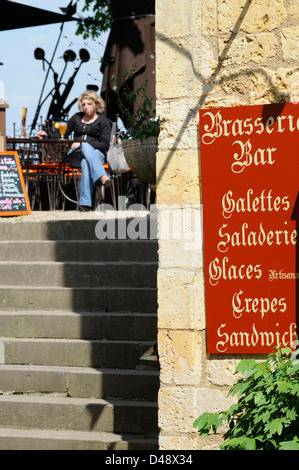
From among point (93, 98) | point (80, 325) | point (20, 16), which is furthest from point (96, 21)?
point (80, 325)

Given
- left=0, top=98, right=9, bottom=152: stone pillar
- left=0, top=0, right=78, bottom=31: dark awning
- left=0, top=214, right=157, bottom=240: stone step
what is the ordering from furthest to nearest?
left=0, top=0, right=78, bottom=31: dark awning
left=0, top=98, right=9, bottom=152: stone pillar
left=0, top=214, right=157, bottom=240: stone step

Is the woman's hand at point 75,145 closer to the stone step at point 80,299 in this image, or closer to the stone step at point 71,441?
the stone step at point 80,299

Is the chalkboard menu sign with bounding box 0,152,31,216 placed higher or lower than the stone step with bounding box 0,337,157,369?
higher

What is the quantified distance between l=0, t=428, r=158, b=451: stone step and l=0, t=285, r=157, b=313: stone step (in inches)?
45.3

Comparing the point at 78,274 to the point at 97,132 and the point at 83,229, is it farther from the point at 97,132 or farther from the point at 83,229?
the point at 97,132

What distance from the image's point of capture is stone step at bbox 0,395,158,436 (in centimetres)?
520

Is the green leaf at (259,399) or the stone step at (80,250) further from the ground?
the stone step at (80,250)

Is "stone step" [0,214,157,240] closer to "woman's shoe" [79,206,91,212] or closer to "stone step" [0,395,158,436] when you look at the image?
"woman's shoe" [79,206,91,212]

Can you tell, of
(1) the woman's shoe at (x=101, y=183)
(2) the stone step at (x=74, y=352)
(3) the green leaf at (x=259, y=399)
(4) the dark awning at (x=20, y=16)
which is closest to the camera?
(3) the green leaf at (x=259, y=399)

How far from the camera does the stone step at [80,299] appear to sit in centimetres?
607

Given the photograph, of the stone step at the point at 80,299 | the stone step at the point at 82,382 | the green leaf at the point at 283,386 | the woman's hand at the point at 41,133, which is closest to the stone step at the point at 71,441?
the stone step at the point at 82,382

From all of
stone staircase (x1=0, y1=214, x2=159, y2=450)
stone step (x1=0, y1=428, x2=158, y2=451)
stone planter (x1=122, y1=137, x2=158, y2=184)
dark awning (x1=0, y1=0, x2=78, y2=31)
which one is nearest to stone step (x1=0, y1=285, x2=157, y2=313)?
stone staircase (x1=0, y1=214, x2=159, y2=450)

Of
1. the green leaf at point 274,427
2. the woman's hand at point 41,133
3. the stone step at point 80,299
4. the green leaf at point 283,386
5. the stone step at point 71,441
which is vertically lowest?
the stone step at point 71,441

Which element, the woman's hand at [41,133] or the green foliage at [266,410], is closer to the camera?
the green foliage at [266,410]
